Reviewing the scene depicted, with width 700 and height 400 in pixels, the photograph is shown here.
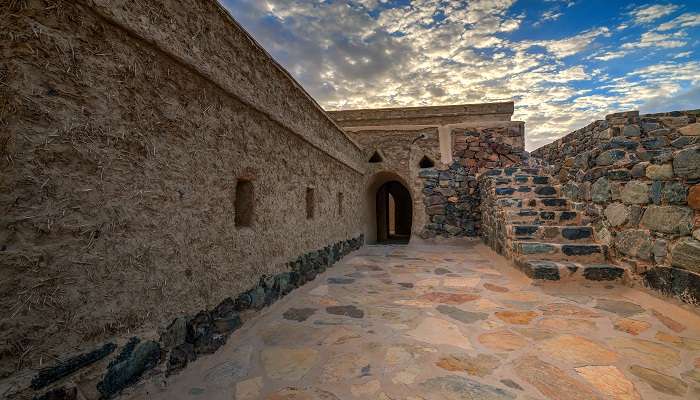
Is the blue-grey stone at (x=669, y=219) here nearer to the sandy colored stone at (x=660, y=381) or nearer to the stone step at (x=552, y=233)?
the stone step at (x=552, y=233)

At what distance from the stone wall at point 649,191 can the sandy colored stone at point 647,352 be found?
991 mm

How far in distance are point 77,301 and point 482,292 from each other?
154 inches

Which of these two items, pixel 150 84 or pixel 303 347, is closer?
pixel 150 84

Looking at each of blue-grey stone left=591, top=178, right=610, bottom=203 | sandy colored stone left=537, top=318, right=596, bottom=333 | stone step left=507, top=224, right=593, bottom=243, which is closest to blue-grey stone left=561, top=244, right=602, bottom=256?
stone step left=507, top=224, right=593, bottom=243

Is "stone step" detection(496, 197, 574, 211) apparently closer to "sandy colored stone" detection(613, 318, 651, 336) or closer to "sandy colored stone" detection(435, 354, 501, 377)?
"sandy colored stone" detection(613, 318, 651, 336)

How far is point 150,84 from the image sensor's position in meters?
1.94

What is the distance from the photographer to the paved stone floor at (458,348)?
72.8 inches

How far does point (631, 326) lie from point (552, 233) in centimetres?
Answer: 235

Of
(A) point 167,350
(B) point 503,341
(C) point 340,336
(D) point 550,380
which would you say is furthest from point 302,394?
(B) point 503,341

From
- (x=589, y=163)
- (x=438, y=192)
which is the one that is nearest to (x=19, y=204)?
(x=589, y=163)

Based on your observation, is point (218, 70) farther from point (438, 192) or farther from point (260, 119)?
point (438, 192)

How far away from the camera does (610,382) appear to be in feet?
6.17

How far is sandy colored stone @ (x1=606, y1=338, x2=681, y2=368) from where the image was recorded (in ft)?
6.86

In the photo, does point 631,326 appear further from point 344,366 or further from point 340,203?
point 340,203
